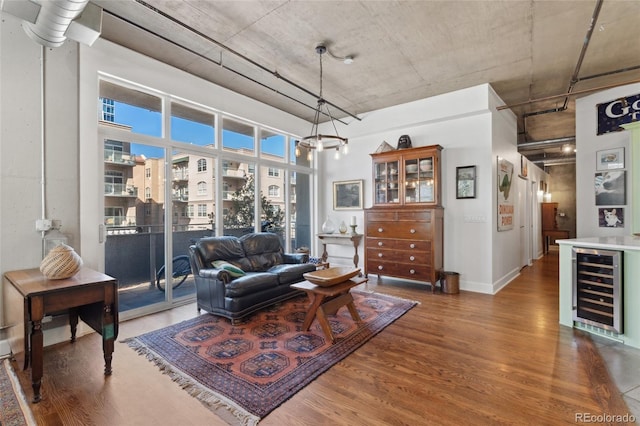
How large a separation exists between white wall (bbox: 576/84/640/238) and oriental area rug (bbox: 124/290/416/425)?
361 centimetres

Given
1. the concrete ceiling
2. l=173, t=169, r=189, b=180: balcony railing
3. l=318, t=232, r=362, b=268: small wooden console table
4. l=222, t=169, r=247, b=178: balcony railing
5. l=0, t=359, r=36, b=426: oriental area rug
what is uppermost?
the concrete ceiling

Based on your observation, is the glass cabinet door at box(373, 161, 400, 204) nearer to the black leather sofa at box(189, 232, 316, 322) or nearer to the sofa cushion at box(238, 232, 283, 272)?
the black leather sofa at box(189, 232, 316, 322)

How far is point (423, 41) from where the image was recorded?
3.53m

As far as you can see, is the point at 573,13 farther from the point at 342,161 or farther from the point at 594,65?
the point at 342,161

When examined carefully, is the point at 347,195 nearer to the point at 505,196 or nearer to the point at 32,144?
the point at 505,196

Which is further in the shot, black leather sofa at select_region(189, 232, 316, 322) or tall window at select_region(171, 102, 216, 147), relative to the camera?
tall window at select_region(171, 102, 216, 147)

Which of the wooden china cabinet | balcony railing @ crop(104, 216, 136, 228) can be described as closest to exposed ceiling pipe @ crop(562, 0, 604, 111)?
the wooden china cabinet

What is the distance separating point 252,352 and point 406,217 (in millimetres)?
3418

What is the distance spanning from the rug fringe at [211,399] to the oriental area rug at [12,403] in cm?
80

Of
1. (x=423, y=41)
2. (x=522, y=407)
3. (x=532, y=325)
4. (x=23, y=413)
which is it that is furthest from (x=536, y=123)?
(x=23, y=413)

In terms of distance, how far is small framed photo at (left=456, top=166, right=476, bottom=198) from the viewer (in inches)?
194

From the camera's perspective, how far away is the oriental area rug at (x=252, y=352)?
210cm

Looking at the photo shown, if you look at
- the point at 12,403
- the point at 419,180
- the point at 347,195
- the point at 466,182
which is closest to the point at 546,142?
the point at 466,182

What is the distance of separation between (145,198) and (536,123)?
8058 mm
